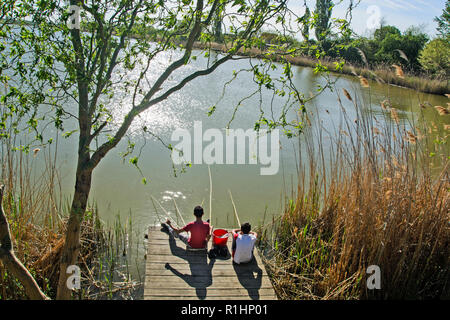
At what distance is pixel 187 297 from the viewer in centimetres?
344

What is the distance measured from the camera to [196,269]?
3.89 meters

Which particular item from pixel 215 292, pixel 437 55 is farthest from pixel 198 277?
pixel 437 55

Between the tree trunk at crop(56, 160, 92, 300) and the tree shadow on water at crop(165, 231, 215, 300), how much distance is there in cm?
123

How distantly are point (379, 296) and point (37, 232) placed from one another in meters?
3.65

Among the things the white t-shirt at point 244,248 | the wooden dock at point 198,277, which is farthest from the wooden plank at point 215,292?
the white t-shirt at point 244,248

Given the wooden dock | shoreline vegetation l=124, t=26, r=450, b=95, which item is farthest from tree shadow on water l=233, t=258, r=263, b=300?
shoreline vegetation l=124, t=26, r=450, b=95

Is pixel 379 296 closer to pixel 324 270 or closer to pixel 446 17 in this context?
pixel 324 270

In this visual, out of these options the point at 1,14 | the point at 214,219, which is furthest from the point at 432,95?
the point at 1,14

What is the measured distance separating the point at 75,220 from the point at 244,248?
74.6 inches

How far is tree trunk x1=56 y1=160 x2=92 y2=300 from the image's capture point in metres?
2.58

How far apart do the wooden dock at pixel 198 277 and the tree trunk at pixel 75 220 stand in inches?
36.4

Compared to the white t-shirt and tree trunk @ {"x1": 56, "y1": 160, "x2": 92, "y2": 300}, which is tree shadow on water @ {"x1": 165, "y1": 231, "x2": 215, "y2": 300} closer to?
the white t-shirt

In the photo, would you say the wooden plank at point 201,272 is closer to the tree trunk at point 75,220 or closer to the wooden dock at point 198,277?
the wooden dock at point 198,277

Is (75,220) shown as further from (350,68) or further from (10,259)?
(350,68)
